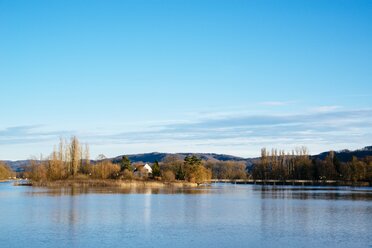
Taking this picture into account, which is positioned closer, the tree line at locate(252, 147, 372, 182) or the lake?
the lake

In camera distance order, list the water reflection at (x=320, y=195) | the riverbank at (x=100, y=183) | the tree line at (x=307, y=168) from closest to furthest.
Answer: the water reflection at (x=320, y=195) → the riverbank at (x=100, y=183) → the tree line at (x=307, y=168)

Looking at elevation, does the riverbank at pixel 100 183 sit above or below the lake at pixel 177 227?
above

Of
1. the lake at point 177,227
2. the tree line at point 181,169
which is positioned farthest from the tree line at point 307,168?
the lake at point 177,227

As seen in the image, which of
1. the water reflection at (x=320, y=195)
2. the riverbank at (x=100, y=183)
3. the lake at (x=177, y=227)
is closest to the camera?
the lake at (x=177, y=227)

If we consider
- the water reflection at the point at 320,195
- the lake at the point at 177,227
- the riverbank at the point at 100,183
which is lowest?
the water reflection at the point at 320,195

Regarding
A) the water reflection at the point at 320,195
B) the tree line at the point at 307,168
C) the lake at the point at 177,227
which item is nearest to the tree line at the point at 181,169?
the tree line at the point at 307,168

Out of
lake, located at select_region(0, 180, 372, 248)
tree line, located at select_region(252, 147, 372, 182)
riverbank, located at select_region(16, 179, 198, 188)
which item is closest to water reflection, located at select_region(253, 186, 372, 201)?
lake, located at select_region(0, 180, 372, 248)

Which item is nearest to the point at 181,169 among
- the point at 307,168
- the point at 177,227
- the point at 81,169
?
the point at 81,169

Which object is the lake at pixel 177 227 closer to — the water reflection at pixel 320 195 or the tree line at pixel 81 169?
the water reflection at pixel 320 195

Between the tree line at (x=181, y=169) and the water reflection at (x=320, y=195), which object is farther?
the tree line at (x=181, y=169)

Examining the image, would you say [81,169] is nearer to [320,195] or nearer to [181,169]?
[181,169]

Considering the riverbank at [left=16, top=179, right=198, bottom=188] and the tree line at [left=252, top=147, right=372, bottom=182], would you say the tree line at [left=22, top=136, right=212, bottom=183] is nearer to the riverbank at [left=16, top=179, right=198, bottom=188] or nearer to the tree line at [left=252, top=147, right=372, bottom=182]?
the riverbank at [left=16, top=179, right=198, bottom=188]

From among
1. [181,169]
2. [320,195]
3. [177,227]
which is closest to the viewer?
[177,227]

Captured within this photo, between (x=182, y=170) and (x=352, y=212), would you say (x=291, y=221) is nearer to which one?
(x=352, y=212)
